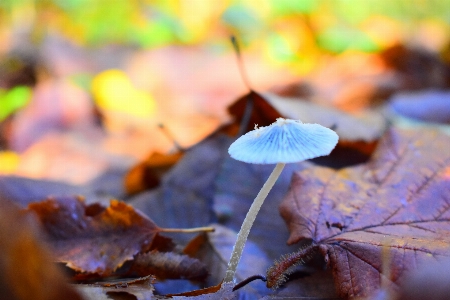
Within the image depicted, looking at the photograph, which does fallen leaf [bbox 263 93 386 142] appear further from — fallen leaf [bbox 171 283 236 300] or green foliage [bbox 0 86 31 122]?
green foliage [bbox 0 86 31 122]

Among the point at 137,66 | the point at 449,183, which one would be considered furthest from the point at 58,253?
the point at 137,66

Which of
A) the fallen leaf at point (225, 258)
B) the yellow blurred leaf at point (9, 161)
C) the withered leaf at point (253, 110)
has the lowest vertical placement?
the yellow blurred leaf at point (9, 161)

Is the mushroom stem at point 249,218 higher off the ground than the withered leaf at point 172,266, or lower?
higher

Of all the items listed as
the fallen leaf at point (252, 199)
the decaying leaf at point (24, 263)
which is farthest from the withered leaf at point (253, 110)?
the decaying leaf at point (24, 263)

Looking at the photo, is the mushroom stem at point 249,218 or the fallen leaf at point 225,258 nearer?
the mushroom stem at point 249,218

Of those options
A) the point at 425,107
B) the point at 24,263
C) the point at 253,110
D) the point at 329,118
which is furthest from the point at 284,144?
the point at 425,107

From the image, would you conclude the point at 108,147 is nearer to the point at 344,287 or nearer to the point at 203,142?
the point at 203,142

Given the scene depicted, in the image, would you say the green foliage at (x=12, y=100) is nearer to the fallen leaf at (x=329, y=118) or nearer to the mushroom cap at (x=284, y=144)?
the fallen leaf at (x=329, y=118)

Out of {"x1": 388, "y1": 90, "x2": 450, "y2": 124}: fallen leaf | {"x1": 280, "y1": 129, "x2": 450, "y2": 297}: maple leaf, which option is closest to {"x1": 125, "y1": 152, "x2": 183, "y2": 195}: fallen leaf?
{"x1": 280, "y1": 129, "x2": 450, "y2": 297}: maple leaf
